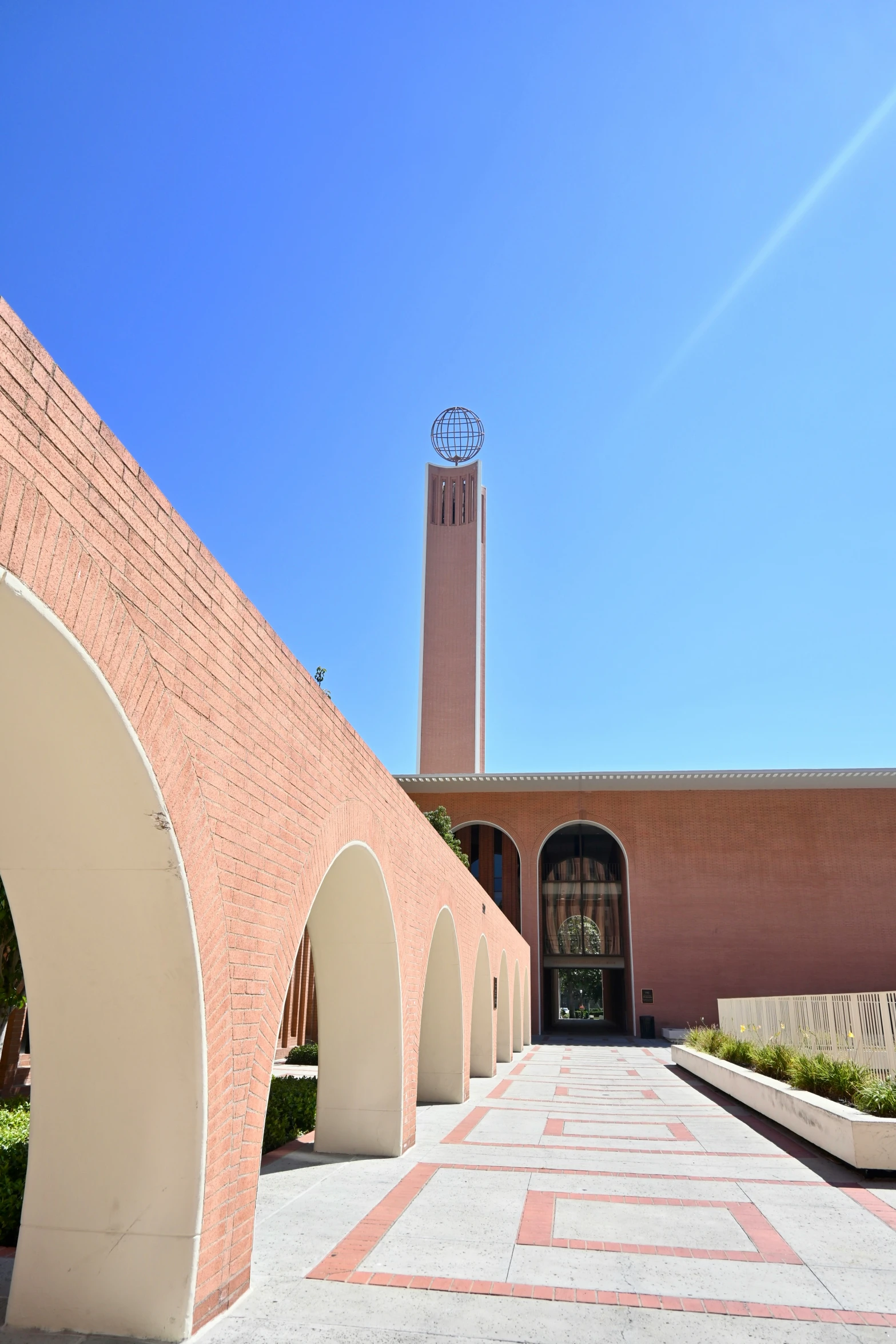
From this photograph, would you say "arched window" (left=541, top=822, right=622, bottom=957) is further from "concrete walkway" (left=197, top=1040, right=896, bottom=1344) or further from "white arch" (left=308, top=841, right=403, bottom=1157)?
"white arch" (left=308, top=841, right=403, bottom=1157)

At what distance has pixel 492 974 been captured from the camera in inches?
651

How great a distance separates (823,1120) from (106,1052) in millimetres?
7492

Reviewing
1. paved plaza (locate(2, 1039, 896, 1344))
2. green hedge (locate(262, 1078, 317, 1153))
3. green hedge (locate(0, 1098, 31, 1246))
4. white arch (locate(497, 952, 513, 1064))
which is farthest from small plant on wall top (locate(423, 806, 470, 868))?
green hedge (locate(0, 1098, 31, 1246))

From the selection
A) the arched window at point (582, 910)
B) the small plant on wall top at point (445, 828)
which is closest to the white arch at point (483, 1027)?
the small plant on wall top at point (445, 828)

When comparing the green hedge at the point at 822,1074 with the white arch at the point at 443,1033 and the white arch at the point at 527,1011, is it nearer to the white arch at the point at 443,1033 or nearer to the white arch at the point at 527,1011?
the white arch at the point at 443,1033

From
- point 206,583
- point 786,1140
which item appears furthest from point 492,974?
point 206,583

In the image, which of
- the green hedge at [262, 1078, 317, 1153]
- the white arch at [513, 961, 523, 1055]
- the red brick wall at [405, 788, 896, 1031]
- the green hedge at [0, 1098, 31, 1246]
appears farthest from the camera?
the red brick wall at [405, 788, 896, 1031]

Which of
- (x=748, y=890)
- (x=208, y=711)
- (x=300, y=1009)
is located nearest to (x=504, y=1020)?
(x=300, y=1009)

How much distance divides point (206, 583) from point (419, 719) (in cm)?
4034

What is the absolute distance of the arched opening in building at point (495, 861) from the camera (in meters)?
31.8

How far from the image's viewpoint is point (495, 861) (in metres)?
32.5

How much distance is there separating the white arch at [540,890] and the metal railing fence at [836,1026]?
13.9 meters

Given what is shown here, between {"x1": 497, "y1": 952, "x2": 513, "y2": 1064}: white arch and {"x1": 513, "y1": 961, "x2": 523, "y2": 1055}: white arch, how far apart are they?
1.95m

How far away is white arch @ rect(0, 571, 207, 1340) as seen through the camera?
359 cm
